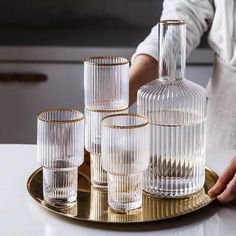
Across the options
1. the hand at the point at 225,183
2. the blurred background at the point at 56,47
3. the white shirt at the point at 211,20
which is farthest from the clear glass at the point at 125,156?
the blurred background at the point at 56,47

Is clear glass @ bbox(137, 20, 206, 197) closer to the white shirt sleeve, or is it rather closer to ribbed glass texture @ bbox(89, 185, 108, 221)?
ribbed glass texture @ bbox(89, 185, 108, 221)

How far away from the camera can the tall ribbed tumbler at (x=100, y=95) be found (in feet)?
3.24

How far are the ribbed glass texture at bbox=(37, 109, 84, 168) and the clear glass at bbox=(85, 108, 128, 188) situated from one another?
0.16 ft

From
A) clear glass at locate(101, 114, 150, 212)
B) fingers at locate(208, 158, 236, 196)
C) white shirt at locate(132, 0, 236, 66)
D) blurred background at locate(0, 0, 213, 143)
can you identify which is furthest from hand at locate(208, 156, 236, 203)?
blurred background at locate(0, 0, 213, 143)

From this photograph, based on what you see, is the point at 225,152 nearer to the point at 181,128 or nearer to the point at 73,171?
the point at 181,128

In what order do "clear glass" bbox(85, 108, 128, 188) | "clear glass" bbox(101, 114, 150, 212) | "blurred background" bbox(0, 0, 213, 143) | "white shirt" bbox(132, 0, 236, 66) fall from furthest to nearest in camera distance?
"blurred background" bbox(0, 0, 213, 143) → "white shirt" bbox(132, 0, 236, 66) → "clear glass" bbox(85, 108, 128, 188) → "clear glass" bbox(101, 114, 150, 212)

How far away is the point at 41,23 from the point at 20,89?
35cm

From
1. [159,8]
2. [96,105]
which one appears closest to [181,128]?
[96,105]

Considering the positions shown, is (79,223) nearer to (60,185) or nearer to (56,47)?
(60,185)

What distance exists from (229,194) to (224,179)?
0.14 feet

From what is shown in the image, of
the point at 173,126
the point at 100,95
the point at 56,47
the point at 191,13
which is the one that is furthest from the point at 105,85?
the point at 56,47

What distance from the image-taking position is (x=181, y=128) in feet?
3.14

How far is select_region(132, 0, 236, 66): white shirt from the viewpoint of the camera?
151cm

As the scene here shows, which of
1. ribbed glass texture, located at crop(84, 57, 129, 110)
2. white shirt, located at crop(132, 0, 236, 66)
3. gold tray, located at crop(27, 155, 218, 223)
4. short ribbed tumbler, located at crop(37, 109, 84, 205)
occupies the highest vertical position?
white shirt, located at crop(132, 0, 236, 66)
